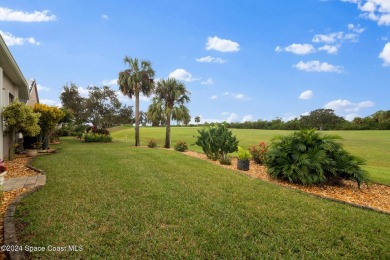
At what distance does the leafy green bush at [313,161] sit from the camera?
6176mm

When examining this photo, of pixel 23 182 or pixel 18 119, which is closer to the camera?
pixel 23 182

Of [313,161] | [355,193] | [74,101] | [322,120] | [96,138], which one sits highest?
[74,101]

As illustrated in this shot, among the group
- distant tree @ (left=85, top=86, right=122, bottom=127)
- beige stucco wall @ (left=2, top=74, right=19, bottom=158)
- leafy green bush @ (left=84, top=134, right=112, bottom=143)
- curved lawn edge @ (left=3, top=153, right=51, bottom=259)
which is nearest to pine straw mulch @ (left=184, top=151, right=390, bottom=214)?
curved lawn edge @ (left=3, top=153, right=51, bottom=259)

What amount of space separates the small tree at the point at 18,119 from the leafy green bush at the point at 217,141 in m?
6.98

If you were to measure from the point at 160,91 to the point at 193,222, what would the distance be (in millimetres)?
14862

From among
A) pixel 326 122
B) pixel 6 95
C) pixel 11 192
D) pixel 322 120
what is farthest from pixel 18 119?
pixel 326 122

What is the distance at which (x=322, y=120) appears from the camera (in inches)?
2131

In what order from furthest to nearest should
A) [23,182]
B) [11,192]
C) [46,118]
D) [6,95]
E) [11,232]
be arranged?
[46,118], [6,95], [23,182], [11,192], [11,232]

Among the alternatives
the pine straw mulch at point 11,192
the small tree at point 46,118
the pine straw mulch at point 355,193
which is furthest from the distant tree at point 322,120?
the pine straw mulch at point 11,192

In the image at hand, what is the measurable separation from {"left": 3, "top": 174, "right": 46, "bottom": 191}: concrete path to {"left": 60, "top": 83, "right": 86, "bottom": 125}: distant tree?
25.2m

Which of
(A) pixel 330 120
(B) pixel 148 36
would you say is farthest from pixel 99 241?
(A) pixel 330 120

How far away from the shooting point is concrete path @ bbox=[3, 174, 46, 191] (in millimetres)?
5294

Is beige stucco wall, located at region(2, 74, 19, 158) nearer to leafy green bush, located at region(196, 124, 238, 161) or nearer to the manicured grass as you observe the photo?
the manicured grass

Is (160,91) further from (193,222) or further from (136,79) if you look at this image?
(193,222)
